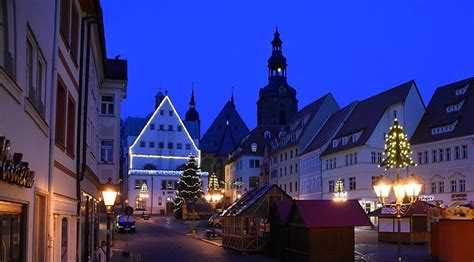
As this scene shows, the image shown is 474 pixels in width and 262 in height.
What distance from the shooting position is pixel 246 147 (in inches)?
4161

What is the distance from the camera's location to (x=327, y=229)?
2919 cm

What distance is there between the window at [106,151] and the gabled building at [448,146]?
33376 millimetres

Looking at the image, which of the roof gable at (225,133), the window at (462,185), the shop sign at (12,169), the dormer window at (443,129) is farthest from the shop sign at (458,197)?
the roof gable at (225,133)

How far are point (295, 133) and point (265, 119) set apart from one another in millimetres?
26842

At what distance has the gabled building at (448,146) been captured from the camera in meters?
54.1

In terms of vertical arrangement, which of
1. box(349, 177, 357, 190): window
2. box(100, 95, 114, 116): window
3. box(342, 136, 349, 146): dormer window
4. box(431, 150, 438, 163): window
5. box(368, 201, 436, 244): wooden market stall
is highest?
box(342, 136, 349, 146): dormer window

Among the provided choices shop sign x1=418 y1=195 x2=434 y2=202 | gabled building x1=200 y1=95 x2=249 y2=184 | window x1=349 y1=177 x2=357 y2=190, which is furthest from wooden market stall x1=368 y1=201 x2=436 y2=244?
Answer: gabled building x1=200 y1=95 x2=249 y2=184

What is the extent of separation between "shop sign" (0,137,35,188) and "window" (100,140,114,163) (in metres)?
21.8

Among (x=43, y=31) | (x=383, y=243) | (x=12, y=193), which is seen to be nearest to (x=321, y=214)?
(x=383, y=243)

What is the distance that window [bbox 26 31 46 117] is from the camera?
1017 centimetres

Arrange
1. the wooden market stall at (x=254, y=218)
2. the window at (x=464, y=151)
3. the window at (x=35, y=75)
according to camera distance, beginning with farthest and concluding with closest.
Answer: the window at (x=464, y=151), the wooden market stall at (x=254, y=218), the window at (x=35, y=75)

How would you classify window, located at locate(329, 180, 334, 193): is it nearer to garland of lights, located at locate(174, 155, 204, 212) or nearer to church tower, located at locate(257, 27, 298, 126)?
garland of lights, located at locate(174, 155, 204, 212)

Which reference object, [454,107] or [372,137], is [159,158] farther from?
[454,107]

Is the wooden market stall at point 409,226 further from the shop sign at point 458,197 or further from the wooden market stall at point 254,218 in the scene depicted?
the wooden market stall at point 254,218
